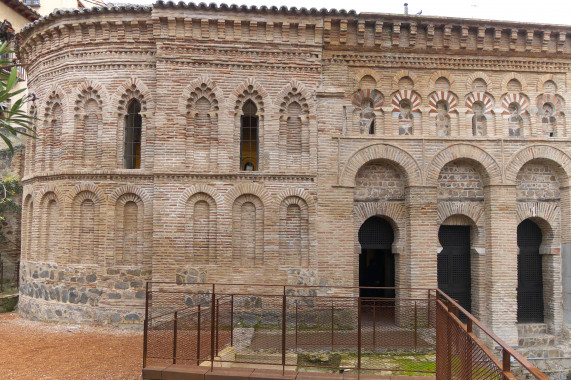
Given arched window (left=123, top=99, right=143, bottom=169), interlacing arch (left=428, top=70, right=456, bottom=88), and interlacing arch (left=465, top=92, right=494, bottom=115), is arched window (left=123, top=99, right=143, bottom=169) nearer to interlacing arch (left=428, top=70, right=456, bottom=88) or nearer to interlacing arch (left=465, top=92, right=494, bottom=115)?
interlacing arch (left=428, top=70, right=456, bottom=88)

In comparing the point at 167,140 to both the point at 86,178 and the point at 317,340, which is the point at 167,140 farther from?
the point at 317,340

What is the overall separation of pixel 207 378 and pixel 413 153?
25.6 ft

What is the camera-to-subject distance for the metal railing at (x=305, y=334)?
672 cm

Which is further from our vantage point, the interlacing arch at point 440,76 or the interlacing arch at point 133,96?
the interlacing arch at point 440,76

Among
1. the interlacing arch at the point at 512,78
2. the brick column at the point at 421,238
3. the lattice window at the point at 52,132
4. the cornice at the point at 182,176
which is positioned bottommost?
the brick column at the point at 421,238

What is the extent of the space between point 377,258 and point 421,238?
10.5 ft

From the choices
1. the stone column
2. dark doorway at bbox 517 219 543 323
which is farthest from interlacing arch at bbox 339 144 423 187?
the stone column

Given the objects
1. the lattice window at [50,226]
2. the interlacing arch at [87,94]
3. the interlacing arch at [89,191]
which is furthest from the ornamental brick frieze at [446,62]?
the lattice window at [50,226]

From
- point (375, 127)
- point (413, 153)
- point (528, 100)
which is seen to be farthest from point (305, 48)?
point (528, 100)

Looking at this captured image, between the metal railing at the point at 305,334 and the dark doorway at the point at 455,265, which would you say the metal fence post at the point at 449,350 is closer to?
the metal railing at the point at 305,334

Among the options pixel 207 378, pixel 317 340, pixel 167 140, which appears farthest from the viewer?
pixel 167 140

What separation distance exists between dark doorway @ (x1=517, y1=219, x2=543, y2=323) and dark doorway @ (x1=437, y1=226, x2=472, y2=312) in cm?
156

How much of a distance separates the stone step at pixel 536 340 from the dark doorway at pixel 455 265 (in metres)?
1.59

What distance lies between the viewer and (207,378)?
257 inches
